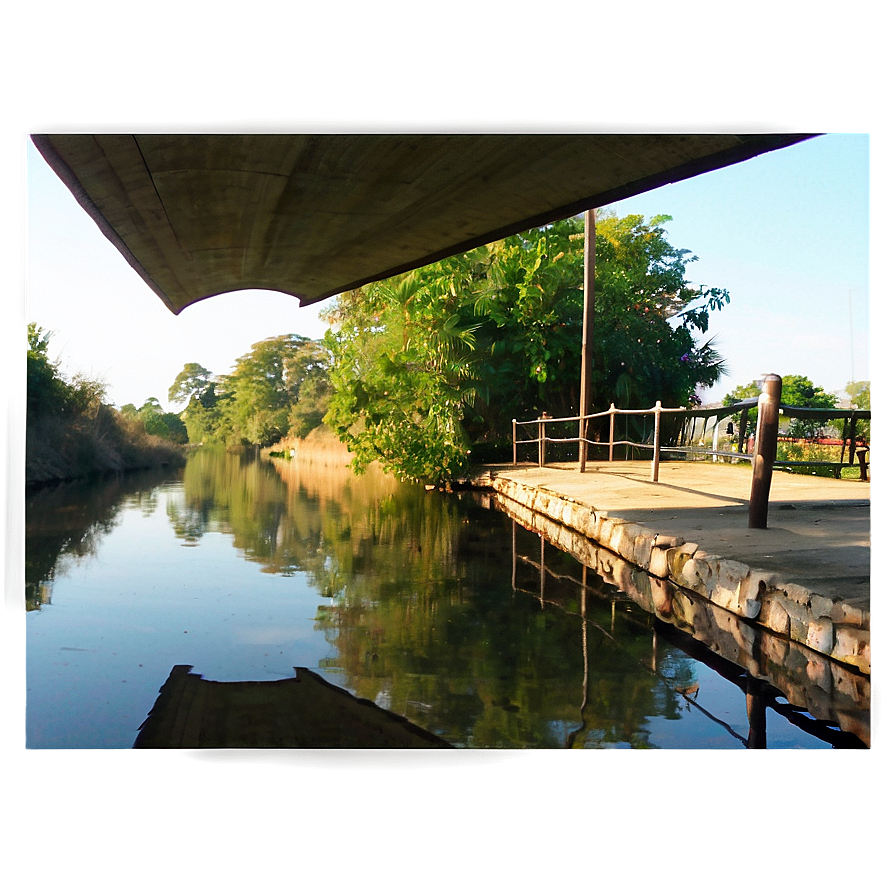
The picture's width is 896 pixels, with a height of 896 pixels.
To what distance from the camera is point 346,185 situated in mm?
2719

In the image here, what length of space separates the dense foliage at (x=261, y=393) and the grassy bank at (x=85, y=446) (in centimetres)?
Answer: 351

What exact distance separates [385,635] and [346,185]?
65.2 inches

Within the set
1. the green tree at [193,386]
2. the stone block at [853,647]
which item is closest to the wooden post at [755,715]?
the stone block at [853,647]

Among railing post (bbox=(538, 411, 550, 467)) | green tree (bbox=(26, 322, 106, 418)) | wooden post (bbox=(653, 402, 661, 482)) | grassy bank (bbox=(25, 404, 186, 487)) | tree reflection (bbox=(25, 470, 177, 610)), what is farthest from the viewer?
grassy bank (bbox=(25, 404, 186, 487))

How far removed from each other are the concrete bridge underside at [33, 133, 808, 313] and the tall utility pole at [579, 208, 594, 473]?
11.3ft

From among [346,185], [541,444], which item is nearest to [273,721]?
[346,185]

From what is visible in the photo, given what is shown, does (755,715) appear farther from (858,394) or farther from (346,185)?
(858,394)

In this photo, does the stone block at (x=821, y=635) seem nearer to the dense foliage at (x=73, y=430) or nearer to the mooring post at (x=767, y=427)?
the mooring post at (x=767, y=427)

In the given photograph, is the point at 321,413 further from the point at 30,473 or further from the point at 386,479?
the point at 30,473

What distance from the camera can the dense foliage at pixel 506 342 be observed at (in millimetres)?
8266

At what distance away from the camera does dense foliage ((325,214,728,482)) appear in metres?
8.27

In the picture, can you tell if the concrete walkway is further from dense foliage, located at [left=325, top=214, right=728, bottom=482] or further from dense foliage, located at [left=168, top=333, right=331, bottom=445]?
dense foliage, located at [left=168, top=333, right=331, bottom=445]

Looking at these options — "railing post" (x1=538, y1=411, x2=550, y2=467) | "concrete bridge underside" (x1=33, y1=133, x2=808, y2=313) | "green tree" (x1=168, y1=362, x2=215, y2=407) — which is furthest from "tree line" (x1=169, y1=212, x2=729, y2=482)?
"concrete bridge underside" (x1=33, y1=133, x2=808, y2=313)
